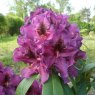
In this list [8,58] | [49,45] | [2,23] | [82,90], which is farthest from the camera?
[2,23]

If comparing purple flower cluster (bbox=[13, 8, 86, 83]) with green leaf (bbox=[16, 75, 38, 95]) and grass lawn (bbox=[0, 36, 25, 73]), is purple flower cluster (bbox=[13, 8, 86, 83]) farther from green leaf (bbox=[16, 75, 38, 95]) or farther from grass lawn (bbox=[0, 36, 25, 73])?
grass lawn (bbox=[0, 36, 25, 73])

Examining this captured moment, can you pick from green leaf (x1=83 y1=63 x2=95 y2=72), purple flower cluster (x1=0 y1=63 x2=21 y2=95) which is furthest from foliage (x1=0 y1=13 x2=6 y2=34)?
green leaf (x1=83 y1=63 x2=95 y2=72)

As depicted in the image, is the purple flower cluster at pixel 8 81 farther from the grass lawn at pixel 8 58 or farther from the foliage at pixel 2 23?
the foliage at pixel 2 23

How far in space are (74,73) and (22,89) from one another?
6.5 inches

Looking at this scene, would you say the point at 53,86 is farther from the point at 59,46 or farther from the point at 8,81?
the point at 8,81

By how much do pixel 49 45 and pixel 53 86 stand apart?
0.39 ft

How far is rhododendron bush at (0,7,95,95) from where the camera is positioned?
98 cm

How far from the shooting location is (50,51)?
0.99 m

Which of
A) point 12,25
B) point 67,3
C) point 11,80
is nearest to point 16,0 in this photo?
point 67,3

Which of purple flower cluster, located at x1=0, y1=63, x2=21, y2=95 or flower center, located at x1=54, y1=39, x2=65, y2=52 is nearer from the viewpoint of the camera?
flower center, located at x1=54, y1=39, x2=65, y2=52

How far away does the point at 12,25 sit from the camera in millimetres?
20359

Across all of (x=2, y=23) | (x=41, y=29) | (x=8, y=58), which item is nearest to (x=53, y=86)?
(x=41, y=29)

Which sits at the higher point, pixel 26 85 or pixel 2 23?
pixel 26 85

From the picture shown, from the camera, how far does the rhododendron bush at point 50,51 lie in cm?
98
